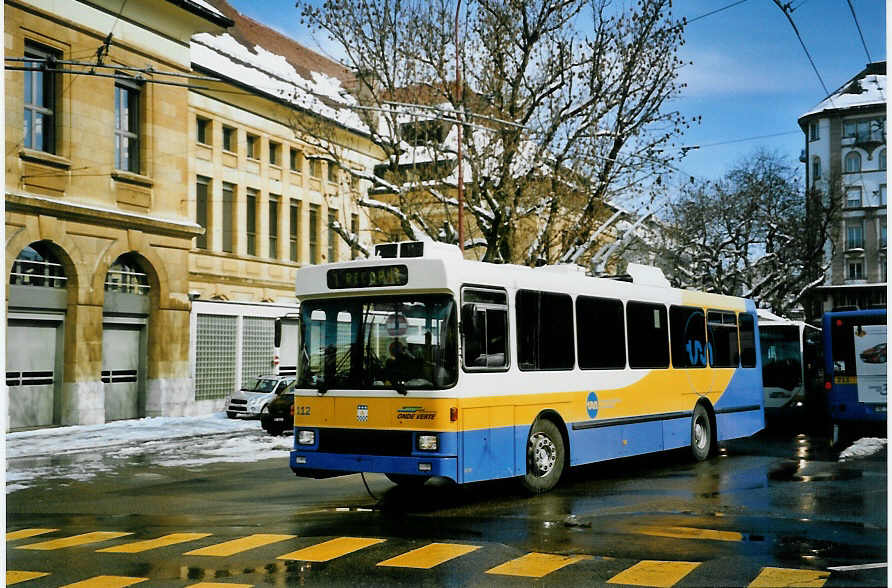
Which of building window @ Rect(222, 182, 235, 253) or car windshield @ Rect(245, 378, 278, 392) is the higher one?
building window @ Rect(222, 182, 235, 253)

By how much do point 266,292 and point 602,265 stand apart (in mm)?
15250

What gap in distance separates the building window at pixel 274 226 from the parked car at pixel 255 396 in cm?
997

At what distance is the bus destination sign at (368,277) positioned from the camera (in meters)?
12.1

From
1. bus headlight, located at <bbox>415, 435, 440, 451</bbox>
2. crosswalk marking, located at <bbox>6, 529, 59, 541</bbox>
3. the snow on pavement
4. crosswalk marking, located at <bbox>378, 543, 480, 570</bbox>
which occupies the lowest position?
the snow on pavement

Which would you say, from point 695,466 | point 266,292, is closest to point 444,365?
point 695,466

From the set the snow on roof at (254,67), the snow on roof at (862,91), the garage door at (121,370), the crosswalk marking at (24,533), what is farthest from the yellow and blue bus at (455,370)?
the snow on roof at (254,67)

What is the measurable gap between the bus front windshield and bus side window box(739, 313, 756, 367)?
29.6 feet

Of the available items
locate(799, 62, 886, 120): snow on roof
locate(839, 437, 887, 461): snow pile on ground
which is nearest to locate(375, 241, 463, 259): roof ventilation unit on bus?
locate(839, 437, 887, 461): snow pile on ground

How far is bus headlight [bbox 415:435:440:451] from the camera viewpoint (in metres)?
11.5

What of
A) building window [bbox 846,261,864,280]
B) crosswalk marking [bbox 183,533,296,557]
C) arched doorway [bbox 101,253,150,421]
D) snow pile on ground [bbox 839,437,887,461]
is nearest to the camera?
crosswalk marking [bbox 183,533,296,557]

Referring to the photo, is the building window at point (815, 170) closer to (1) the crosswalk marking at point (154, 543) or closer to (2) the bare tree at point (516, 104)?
(2) the bare tree at point (516, 104)

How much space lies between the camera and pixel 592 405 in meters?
14.1

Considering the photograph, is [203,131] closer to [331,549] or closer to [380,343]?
[380,343]

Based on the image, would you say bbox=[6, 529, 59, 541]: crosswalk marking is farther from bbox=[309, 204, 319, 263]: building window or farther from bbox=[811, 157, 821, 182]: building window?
bbox=[811, 157, 821, 182]: building window
